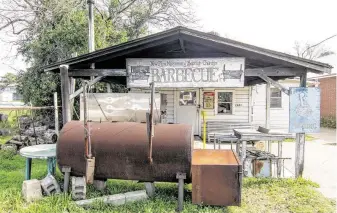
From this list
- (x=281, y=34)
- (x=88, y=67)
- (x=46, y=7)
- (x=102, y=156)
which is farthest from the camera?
A: (x=281, y=34)

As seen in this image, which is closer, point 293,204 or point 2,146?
point 293,204

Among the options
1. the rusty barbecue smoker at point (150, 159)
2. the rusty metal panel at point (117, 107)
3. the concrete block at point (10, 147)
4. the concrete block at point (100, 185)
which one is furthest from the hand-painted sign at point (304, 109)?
the concrete block at point (10, 147)

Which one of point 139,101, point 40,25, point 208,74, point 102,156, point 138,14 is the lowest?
point 102,156

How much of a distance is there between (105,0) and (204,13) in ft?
21.1

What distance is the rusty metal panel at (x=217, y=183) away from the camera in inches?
184

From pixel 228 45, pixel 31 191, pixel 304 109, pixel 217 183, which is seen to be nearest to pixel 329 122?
pixel 304 109

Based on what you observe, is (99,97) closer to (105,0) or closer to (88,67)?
(88,67)

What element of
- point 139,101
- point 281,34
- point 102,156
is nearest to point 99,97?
point 139,101

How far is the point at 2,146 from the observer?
986 centimetres

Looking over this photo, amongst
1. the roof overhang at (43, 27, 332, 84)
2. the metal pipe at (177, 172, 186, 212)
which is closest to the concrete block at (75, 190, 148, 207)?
the metal pipe at (177, 172, 186, 212)

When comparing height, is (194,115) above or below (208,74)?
below

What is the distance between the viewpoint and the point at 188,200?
5223 mm

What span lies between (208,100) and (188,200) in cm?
840

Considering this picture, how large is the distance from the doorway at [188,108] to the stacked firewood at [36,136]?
5631 mm
